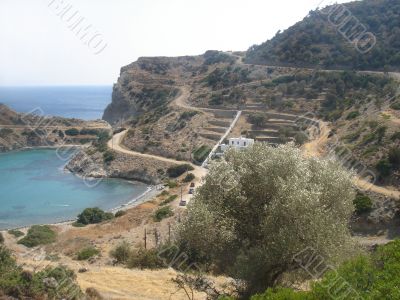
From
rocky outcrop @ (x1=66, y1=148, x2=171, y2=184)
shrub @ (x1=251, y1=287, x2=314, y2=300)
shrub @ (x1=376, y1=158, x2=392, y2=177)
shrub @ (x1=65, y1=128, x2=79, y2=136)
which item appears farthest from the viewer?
shrub @ (x1=65, y1=128, x2=79, y2=136)

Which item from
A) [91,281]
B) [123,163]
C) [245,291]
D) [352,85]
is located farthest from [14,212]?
[352,85]

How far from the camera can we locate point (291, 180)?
11.7m

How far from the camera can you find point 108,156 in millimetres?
69625

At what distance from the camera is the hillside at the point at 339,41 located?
73.3m

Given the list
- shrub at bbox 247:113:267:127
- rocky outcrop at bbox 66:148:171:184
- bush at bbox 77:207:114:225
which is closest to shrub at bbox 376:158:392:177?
bush at bbox 77:207:114:225

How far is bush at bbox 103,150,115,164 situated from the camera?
68812 mm

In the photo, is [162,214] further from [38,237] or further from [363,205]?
[363,205]

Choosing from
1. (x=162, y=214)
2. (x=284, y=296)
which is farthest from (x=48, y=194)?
(x=284, y=296)

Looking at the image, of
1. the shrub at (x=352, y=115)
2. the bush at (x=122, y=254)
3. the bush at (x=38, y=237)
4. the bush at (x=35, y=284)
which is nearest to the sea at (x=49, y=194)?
the bush at (x=38, y=237)

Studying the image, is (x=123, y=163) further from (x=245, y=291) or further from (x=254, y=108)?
(x=245, y=291)

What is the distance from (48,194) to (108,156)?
14.2 metres

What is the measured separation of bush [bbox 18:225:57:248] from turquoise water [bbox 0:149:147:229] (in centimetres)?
964

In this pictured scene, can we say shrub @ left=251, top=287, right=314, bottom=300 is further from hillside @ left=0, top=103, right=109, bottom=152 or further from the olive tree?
hillside @ left=0, top=103, right=109, bottom=152

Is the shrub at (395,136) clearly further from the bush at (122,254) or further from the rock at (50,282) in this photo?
the rock at (50,282)
